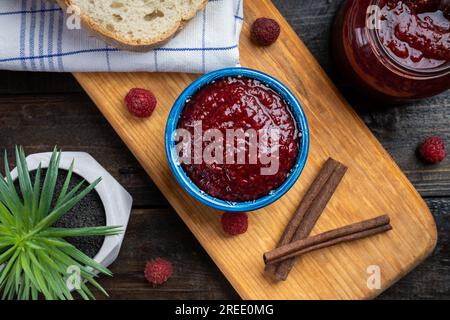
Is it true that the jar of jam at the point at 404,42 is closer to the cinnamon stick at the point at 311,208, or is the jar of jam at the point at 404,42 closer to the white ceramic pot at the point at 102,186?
the cinnamon stick at the point at 311,208

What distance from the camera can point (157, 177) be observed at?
146 cm

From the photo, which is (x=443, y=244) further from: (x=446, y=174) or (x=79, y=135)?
(x=79, y=135)

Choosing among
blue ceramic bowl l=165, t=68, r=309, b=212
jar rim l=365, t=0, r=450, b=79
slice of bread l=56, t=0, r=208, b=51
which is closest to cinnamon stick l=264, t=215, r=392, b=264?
blue ceramic bowl l=165, t=68, r=309, b=212

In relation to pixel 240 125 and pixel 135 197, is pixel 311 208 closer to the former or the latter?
pixel 240 125

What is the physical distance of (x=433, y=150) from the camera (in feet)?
4.99

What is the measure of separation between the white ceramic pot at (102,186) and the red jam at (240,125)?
23 cm

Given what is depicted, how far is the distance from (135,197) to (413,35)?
90 centimetres

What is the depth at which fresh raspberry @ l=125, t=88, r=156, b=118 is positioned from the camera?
1.39 metres

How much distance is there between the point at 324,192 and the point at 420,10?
0.53 m

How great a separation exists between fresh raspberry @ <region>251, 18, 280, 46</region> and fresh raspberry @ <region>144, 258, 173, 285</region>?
0.70 metres

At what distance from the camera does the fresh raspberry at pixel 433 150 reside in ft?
4.99

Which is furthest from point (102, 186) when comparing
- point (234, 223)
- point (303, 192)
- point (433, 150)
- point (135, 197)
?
point (433, 150)

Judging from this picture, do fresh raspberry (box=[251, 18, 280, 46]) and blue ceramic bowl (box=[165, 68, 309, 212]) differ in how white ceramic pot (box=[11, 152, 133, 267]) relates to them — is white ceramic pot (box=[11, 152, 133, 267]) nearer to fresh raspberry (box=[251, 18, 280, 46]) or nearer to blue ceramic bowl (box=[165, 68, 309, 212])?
blue ceramic bowl (box=[165, 68, 309, 212])

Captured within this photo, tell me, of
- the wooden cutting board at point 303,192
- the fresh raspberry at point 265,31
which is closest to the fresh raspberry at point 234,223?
the wooden cutting board at point 303,192
